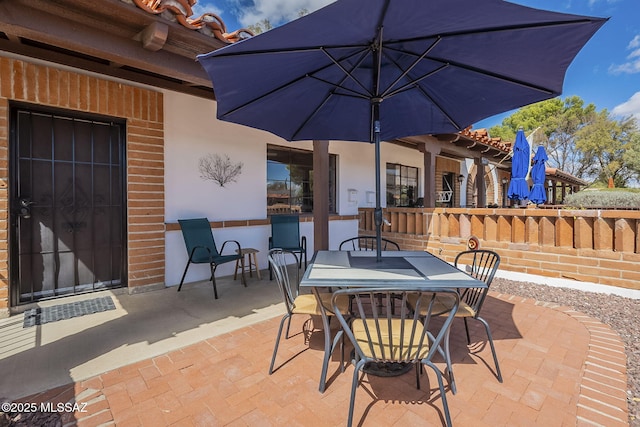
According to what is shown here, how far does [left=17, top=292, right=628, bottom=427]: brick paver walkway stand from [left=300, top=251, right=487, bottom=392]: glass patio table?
23 centimetres

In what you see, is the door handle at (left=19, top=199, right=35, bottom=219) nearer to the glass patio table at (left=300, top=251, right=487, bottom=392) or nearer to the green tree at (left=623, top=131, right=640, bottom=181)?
the glass patio table at (left=300, top=251, right=487, bottom=392)

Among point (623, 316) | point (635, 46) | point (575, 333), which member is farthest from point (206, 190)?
point (635, 46)

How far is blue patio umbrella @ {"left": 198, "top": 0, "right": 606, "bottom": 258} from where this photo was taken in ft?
5.16

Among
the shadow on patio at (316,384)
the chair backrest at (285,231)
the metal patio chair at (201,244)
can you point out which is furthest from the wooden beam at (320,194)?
the shadow on patio at (316,384)

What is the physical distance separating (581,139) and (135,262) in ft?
93.1

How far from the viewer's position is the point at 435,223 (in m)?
5.25

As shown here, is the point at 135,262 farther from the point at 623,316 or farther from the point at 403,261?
the point at 623,316

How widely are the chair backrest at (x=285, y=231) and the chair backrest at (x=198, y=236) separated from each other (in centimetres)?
97

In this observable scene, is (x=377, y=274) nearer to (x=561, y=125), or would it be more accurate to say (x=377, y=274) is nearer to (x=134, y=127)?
(x=134, y=127)

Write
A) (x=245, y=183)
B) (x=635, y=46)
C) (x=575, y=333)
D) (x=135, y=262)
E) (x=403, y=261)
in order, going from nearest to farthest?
(x=403, y=261) < (x=575, y=333) < (x=135, y=262) < (x=245, y=183) < (x=635, y=46)

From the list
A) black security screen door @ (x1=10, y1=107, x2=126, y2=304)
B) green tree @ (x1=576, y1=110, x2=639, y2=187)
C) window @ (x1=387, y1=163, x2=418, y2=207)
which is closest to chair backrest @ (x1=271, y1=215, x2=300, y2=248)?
black security screen door @ (x1=10, y1=107, x2=126, y2=304)

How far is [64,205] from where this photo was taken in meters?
3.44

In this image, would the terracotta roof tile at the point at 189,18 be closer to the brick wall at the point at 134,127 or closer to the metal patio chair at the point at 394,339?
the brick wall at the point at 134,127

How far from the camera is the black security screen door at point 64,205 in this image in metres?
3.18
